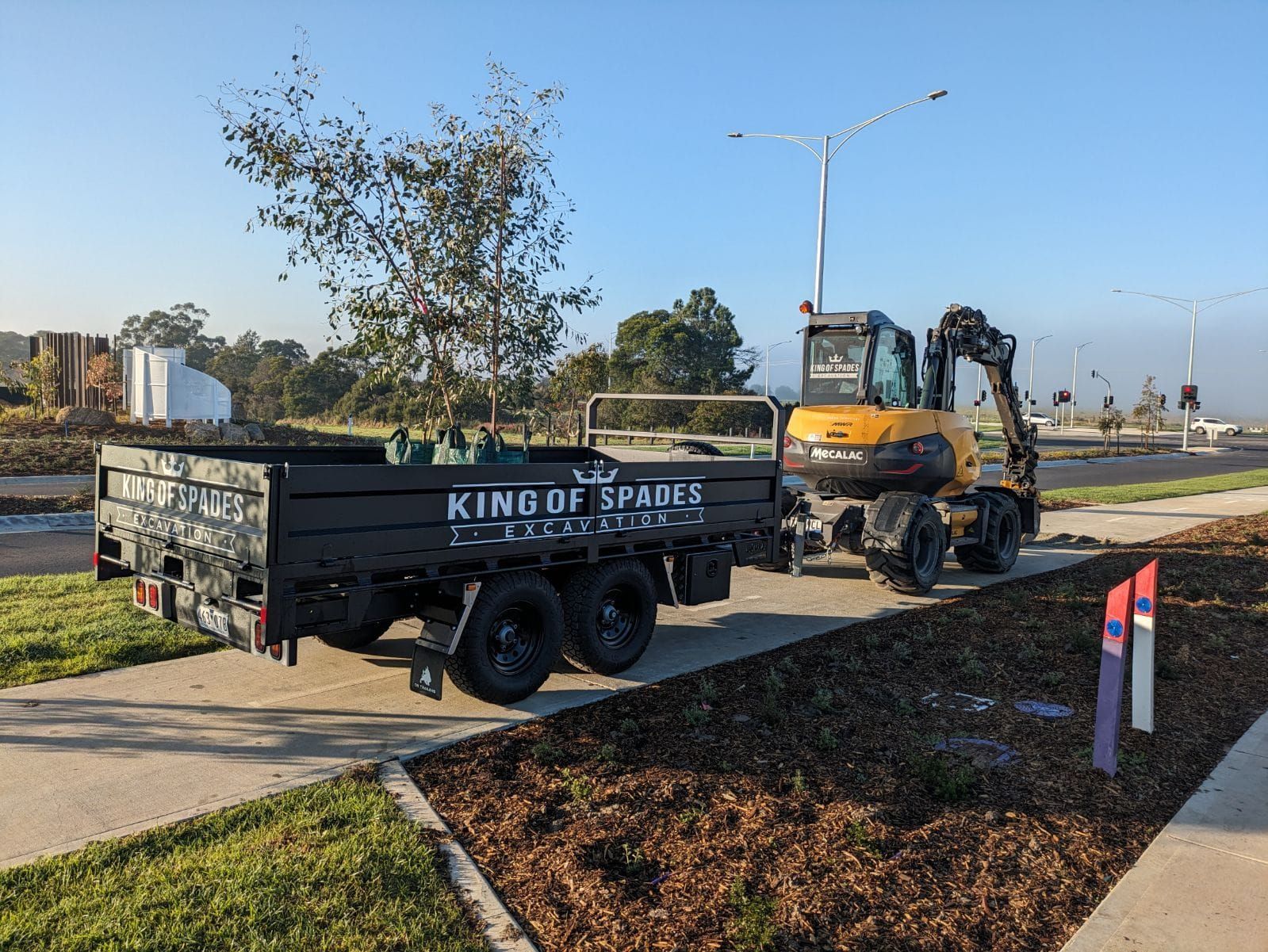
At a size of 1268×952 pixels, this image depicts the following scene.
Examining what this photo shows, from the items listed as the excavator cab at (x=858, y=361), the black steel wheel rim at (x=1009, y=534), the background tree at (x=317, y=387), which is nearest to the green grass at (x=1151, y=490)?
the black steel wheel rim at (x=1009, y=534)

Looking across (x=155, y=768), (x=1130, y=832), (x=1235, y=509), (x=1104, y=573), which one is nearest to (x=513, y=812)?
(x=155, y=768)

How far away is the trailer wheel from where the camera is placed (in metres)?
11.4

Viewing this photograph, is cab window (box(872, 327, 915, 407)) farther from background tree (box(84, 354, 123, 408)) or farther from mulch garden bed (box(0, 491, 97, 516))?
background tree (box(84, 354, 123, 408))

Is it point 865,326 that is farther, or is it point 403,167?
point 865,326

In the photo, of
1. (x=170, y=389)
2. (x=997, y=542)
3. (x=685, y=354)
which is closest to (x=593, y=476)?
(x=997, y=542)

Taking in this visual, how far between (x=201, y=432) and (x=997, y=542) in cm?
2309

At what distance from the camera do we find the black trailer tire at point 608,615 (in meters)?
6.36

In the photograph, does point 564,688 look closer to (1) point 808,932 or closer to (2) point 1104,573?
(1) point 808,932

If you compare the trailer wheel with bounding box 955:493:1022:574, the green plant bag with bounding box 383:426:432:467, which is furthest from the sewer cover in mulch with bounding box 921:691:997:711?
the trailer wheel with bounding box 955:493:1022:574

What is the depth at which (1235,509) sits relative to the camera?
20.1m

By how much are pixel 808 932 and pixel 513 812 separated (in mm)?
1539

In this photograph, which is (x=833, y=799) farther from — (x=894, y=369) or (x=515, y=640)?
(x=894, y=369)

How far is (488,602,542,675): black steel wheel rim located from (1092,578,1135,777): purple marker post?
3.32 m

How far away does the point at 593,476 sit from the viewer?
20.2 feet
